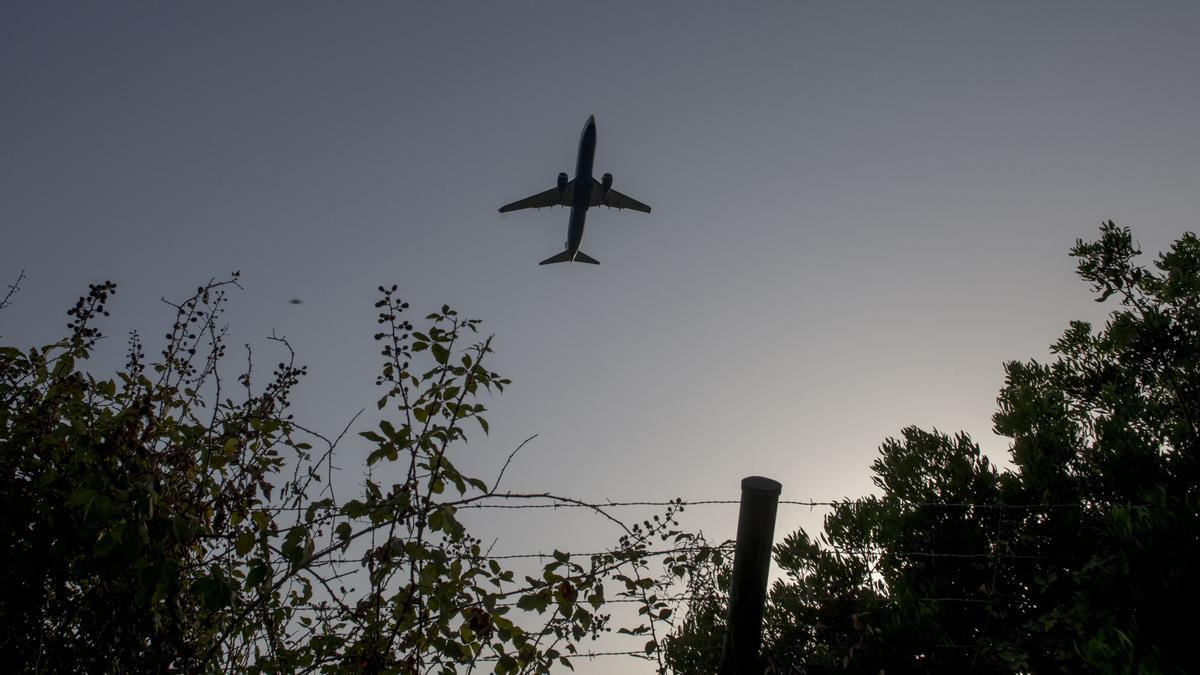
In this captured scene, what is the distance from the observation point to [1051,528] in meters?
→ 8.83

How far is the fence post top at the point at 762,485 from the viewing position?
2.98m

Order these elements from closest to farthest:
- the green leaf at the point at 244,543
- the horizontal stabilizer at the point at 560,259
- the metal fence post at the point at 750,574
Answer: the green leaf at the point at 244,543 → the metal fence post at the point at 750,574 → the horizontal stabilizer at the point at 560,259

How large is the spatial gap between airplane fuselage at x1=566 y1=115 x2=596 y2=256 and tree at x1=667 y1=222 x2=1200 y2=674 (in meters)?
15.6

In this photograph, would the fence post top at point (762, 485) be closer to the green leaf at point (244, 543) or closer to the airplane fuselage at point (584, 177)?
the green leaf at point (244, 543)

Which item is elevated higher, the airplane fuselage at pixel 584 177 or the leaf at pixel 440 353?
the airplane fuselage at pixel 584 177

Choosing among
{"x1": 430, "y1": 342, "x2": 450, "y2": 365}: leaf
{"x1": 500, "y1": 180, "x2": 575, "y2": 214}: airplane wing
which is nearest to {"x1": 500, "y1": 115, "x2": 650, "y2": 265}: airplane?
{"x1": 500, "y1": 180, "x2": 575, "y2": 214}: airplane wing

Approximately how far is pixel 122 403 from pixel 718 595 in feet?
11.4

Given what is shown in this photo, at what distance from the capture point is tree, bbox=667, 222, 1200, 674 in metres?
6.82

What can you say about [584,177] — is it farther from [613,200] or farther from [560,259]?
[560,259]

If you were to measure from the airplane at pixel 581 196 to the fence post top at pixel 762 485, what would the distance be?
20703 mm

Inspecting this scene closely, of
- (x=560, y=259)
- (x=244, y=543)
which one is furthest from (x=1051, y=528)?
(x=560, y=259)

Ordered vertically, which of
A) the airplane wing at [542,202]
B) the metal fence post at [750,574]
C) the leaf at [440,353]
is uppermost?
the airplane wing at [542,202]

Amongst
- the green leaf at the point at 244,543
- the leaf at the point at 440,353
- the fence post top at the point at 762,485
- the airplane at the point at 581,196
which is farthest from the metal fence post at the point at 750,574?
the airplane at the point at 581,196

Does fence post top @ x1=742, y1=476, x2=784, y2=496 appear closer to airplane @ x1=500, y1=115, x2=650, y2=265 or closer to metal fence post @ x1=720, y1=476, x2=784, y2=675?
metal fence post @ x1=720, y1=476, x2=784, y2=675
